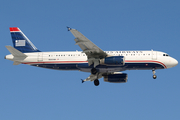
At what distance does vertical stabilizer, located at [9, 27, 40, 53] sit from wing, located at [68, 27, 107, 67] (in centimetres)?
1171

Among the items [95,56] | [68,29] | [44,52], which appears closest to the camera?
[68,29]

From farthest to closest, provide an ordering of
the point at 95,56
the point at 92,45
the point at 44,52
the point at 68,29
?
the point at 44,52
the point at 95,56
the point at 92,45
the point at 68,29

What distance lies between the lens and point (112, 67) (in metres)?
55.1

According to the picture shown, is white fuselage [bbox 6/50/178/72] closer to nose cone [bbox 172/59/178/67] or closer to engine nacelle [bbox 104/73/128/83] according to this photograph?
nose cone [bbox 172/59/178/67]

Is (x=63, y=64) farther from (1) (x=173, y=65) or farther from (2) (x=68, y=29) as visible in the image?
(1) (x=173, y=65)

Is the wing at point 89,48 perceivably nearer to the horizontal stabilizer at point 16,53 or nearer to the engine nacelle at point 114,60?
the engine nacelle at point 114,60

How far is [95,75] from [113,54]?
18.7 ft

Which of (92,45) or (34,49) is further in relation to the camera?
(34,49)

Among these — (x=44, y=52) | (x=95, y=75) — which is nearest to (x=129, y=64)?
(x=95, y=75)

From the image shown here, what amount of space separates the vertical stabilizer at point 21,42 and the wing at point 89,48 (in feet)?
38.4

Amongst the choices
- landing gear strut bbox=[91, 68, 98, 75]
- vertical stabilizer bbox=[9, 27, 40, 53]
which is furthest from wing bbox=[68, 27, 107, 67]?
vertical stabilizer bbox=[9, 27, 40, 53]

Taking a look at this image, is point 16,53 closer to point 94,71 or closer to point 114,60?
point 94,71

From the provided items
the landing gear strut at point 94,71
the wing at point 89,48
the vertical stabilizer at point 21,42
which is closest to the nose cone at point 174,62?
the wing at point 89,48

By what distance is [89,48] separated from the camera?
51.7 metres
